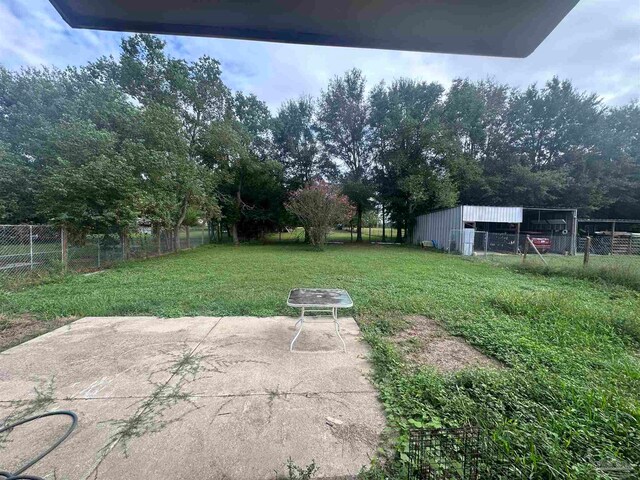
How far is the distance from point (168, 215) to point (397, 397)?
34.9 feet

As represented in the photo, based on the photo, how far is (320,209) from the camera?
44.4 feet

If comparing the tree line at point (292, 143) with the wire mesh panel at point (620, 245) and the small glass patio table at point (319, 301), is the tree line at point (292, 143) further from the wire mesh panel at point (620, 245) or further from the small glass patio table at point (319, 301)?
the small glass patio table at point (319, 301)

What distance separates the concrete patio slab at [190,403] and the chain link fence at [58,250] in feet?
14.7

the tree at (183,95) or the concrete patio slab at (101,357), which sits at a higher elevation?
the tree at (183,95)

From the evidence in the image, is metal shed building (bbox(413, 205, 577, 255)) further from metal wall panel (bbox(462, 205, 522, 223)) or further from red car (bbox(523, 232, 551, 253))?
red car (bbox(523, 232, 551, 253))

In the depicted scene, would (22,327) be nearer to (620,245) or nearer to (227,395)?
(227,395)

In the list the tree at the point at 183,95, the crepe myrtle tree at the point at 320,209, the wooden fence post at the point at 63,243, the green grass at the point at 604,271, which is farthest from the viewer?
the crepe myrtle tree at the point at 320,209

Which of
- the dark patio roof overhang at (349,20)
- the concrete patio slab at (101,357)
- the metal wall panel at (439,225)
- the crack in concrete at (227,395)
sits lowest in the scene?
the concrete patio slab at (101,357)

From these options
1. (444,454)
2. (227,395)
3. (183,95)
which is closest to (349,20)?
(444,454)

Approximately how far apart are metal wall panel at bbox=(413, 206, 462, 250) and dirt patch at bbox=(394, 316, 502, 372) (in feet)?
34.6

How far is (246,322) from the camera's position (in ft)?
11.6

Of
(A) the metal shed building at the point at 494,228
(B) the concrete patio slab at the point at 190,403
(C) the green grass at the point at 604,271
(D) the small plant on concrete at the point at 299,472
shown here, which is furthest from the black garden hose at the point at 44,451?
(A) the metal shed building at the point at 494,228

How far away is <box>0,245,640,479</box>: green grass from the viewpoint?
1.52 m

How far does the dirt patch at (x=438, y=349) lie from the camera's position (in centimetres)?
251
